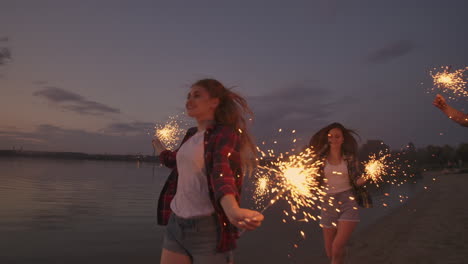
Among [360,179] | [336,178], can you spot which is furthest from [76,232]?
[360,179]

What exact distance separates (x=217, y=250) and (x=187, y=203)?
1.39ft

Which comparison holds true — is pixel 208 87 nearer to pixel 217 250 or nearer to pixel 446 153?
pixel 217 250

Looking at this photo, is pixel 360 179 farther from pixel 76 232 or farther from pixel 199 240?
pixel 76 232

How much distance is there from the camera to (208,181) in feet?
8.93

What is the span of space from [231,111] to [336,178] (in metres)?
3.97

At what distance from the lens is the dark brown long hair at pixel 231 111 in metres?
3.07

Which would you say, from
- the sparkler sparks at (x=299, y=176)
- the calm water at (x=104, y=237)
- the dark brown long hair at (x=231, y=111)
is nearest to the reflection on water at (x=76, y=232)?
the calm water at (x=104, y=237)

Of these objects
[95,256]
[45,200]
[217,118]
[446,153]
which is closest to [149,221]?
[95,256]

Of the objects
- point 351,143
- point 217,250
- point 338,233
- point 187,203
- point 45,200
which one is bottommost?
point 45,200

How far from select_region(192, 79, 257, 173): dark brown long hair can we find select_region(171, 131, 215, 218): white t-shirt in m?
0.30

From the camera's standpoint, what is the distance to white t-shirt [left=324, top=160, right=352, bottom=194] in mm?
6395

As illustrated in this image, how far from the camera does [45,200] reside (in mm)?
22156

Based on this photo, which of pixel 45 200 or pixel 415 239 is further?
pixel 45 200

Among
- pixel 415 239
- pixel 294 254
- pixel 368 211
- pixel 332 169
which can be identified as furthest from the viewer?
pixel 368 211
